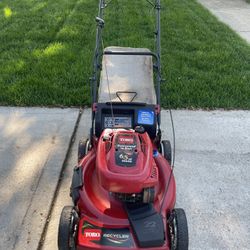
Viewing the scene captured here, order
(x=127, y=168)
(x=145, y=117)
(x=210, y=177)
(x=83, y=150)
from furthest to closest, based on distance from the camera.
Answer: (x=210, y=177) < (x=83, y=150) < (x=145, y=117) < (x=127, y=168)

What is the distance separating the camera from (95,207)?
234 cm

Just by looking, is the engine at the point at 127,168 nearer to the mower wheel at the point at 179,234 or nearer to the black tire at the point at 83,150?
the mower wheel at the point at 179,234

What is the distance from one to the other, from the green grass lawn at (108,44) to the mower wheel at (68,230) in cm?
212

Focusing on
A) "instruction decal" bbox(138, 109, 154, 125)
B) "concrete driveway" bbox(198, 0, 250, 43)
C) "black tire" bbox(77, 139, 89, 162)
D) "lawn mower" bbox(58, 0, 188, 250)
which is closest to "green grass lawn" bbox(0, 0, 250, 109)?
"concrete driveway" bbox(198, 0, 250, 43)

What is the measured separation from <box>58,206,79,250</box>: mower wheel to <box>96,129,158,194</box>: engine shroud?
277 millimetres

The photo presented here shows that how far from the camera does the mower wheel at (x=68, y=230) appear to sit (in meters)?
2.27

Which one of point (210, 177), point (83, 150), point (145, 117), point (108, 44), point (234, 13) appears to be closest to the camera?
point (145, 117)

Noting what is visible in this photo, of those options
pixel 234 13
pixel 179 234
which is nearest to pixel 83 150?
pixel 179 234

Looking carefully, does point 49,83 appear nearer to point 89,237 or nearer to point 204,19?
point 89,237

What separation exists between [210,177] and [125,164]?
3.92ft

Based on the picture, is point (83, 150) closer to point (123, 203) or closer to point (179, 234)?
point (123, 203)

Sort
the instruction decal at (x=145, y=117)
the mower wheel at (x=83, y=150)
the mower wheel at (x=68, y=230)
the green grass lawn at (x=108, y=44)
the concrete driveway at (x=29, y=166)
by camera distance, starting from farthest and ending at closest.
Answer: the green grass lawn at (x=108, y=44)
the mower wheel at (x=83, y=150)
the instruction decal at (x=145, y=117)
the concrete driveway at (x=29, y=166)
the mower wheel at (x=68, y=230)

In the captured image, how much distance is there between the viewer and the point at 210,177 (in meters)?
3.19

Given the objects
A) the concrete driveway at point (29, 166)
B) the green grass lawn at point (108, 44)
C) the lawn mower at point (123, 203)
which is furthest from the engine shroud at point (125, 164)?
the green grass lawn at point (108, 44)
